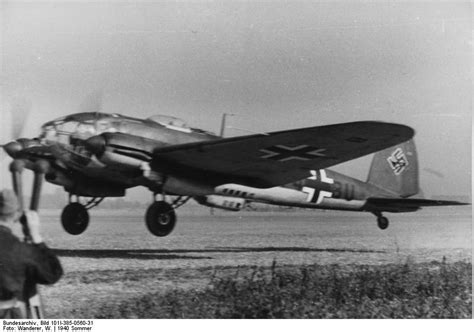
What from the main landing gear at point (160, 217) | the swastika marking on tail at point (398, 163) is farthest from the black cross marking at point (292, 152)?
the swastika marking on tail at point (398, 163)

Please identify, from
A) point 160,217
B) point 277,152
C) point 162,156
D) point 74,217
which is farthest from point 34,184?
point 74,217

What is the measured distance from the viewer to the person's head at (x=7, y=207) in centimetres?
292

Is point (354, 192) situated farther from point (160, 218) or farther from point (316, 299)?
point (316, 299)

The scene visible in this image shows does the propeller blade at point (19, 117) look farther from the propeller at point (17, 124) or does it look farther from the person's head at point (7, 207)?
the person's head at point (7, 207)

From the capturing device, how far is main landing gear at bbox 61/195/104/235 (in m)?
8.99

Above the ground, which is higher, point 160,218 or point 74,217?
point 160,218

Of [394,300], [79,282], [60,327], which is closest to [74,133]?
[79,282]

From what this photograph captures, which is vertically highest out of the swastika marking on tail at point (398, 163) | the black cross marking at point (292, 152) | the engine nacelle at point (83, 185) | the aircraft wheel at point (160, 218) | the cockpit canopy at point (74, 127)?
the cockpit canopy at point (74, 127)

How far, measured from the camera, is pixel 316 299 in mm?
4852

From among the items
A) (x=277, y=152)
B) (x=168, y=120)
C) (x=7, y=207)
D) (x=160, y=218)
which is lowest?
(x=160, y=218)

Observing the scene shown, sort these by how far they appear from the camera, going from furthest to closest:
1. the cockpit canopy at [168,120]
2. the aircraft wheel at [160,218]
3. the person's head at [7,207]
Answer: the cockpit canopy at [168,120], the aircraft wheel at [160,218], the person's head at [7,207]

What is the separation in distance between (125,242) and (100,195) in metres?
1.78

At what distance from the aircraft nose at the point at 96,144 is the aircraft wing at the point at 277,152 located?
0.85 m

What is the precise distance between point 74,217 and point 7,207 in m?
6.34
